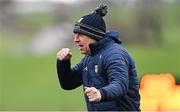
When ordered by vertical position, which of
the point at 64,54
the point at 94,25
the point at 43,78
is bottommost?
the point at 43,78

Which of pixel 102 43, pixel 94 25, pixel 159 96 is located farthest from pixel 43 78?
pixel 102 43

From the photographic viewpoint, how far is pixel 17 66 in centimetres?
2798

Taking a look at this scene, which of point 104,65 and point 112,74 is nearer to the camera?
point 112,74

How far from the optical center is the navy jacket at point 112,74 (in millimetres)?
5934

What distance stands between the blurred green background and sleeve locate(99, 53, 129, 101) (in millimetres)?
15612

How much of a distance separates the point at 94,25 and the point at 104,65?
1.50 feet

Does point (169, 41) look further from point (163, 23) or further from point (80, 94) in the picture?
point (80, 94)

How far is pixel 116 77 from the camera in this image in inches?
233

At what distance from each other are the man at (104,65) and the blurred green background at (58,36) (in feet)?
49.9

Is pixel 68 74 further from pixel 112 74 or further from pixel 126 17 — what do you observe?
pixel 126 17

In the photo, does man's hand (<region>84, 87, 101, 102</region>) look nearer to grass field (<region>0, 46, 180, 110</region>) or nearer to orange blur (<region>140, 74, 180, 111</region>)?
orange blur (<region>140, 74, 180, 111</region>)

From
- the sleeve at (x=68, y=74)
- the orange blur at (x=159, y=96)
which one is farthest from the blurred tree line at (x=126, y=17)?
the sleeve at (x=68, y=74)

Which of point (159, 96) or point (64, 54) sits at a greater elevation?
point (64, 54)

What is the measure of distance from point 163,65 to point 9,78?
544 cm
